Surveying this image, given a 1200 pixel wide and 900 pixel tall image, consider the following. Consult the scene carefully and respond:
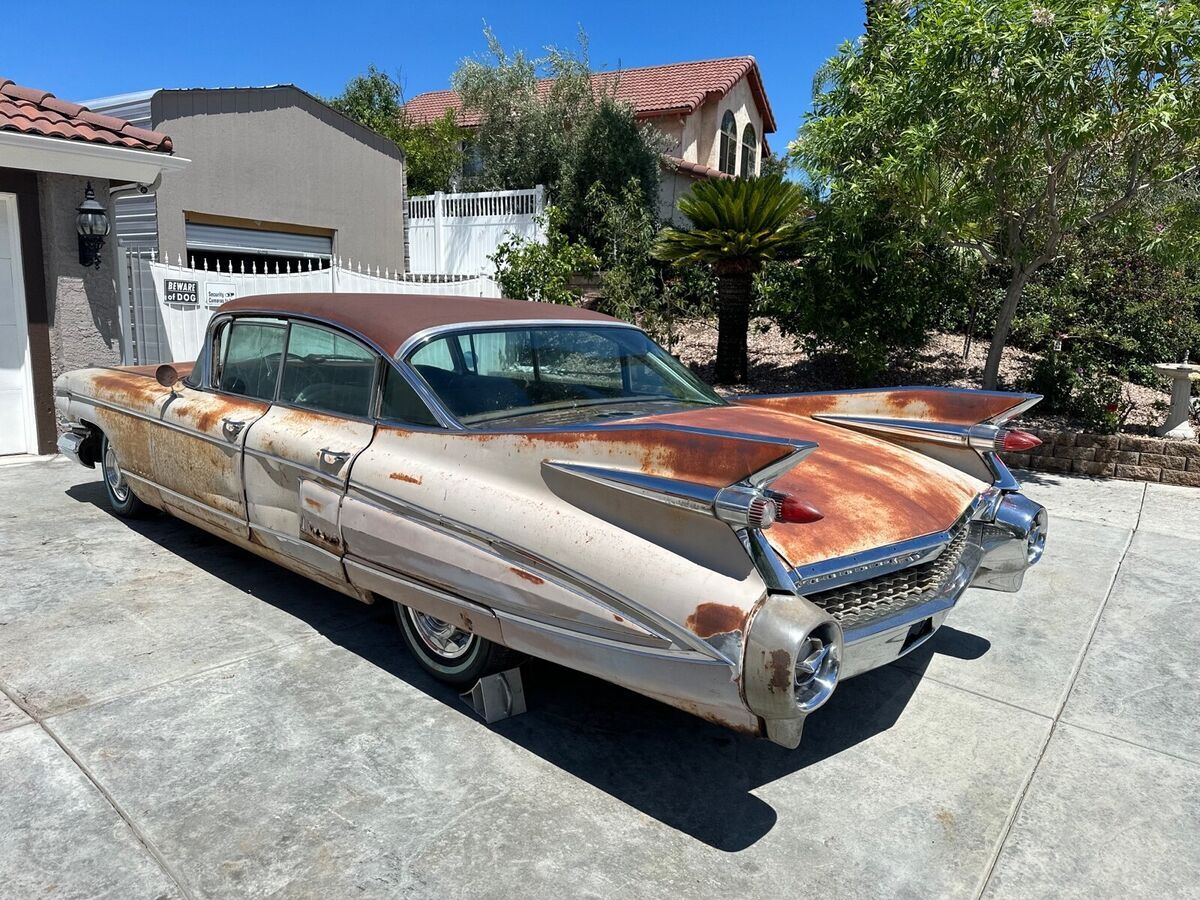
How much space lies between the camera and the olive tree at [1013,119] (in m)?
6.38

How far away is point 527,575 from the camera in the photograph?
111 inches

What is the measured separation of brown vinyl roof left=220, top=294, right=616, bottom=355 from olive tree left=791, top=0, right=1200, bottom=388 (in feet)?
14.0

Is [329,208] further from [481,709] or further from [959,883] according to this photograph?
[959,883]

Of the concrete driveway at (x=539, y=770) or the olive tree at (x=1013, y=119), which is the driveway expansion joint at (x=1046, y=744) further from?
the olive tree at (x=1013, y=119)

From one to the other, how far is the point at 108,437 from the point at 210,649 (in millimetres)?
2161

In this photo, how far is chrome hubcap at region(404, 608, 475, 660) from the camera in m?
3.39

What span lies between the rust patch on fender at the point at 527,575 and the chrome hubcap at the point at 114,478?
3.87 meters

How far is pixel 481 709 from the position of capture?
3289 mm

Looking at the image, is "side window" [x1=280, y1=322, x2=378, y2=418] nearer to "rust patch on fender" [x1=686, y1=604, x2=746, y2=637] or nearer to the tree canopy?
"rust patch on fender" [x1=686, y1=604, x2=746, y2=637]

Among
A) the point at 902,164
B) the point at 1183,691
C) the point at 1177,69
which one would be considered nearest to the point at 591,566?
the point at 1183,691

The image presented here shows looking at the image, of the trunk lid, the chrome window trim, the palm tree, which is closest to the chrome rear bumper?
the trunk lid

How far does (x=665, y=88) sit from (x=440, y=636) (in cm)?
2026

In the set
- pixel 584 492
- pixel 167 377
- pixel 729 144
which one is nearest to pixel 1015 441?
pixel 584 492

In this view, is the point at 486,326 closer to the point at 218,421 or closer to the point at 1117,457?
the point at 218,421
